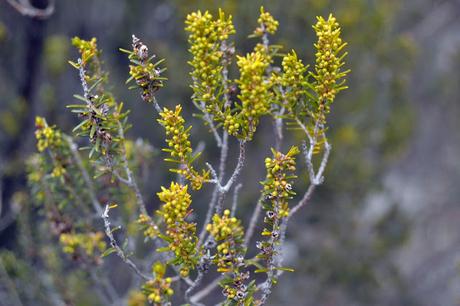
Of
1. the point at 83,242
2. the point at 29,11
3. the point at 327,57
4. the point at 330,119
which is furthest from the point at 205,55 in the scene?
the point at 330,119

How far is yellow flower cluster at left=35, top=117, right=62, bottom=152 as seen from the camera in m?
2.25

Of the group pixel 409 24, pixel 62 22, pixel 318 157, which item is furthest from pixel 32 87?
pixel 409 24

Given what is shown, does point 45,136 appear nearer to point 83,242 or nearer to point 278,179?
point 83,242

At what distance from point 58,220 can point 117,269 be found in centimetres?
229

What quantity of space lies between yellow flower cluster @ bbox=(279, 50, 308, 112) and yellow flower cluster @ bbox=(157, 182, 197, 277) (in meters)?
0.52

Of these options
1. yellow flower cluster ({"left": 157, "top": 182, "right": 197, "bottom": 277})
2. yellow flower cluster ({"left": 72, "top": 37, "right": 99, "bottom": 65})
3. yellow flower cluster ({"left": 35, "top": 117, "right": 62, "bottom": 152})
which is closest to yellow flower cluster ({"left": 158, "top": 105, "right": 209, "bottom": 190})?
yellow flower cluster ({"left": 157, "top": 182, "right": 197, "bottom": 277})

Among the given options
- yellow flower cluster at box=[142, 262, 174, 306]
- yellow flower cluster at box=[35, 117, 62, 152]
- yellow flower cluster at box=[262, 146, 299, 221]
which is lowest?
yellow flower cluster at box=[142, 262, 174, 306]

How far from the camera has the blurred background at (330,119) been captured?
4.13m

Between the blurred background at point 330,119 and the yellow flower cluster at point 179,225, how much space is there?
1.79 metres

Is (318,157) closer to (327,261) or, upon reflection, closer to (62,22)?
(327,261)

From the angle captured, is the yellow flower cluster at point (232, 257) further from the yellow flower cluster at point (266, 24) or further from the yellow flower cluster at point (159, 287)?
the yellow flower cluster at point (266, 24)

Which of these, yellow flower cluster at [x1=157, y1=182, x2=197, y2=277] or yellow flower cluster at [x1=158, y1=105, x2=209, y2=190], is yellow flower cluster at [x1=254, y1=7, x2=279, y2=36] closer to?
yellow flower cluster at [x1=158, y1=105, x2=209, y2=190]

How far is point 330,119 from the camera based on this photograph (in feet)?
15.0

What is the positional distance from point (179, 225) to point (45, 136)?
0.90 meters
